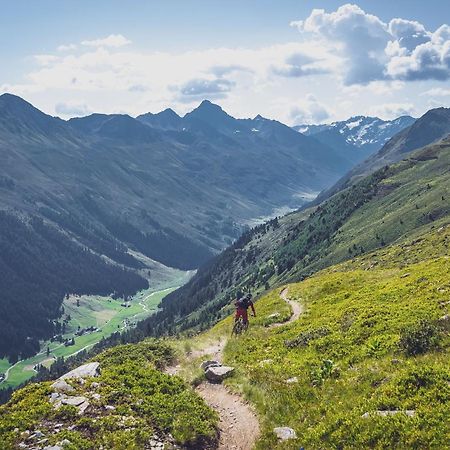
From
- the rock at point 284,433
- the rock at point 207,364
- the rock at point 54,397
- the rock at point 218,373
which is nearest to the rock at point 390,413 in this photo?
the rock at point 284,433

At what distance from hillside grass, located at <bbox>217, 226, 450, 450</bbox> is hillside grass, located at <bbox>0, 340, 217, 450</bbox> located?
3389 millimetres

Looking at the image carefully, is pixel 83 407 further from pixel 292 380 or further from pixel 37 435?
pixel 292 380

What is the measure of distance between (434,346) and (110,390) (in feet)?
56.5

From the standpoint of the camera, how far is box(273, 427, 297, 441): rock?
1977 cm

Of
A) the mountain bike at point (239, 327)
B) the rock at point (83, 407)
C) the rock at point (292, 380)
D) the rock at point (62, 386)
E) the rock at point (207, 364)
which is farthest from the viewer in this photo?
the mountain bike at point (239, 327)

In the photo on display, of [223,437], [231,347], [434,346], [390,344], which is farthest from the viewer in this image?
[231,347]

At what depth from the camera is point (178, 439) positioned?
67.3ft

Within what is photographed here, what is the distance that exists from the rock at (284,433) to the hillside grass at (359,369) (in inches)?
10.4

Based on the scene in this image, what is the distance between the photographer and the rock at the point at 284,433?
19766mm

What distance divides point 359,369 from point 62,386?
15930 mm

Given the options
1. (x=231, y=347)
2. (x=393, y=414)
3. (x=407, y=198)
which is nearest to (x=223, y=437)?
(x=393, y=414)

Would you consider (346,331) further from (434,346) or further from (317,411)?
(317,411)

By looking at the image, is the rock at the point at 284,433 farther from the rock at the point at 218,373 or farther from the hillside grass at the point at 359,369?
the rock at the point at 218,373

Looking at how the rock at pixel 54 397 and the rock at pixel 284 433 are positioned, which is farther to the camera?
the rock at pixel 54 397
